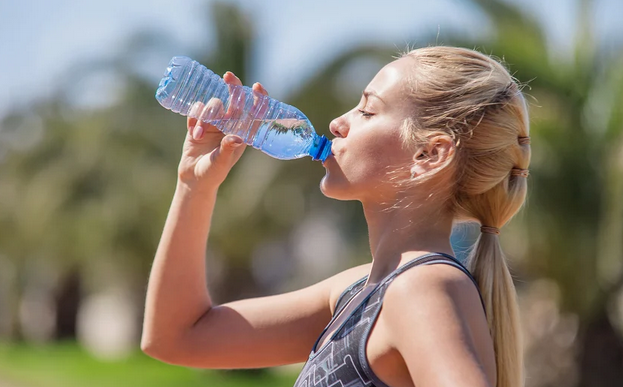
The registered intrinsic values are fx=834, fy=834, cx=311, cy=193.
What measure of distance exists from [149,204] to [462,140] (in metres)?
11.9

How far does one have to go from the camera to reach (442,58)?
2.24 m

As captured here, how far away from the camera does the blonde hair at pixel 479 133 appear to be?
7.04ft

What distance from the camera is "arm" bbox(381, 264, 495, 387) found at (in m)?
1.74

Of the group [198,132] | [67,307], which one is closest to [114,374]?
[67,307]

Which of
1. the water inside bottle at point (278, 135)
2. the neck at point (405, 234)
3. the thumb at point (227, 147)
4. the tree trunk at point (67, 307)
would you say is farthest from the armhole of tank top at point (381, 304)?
the tree trunk at point (67, 307)

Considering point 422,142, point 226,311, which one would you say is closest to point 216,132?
point 226,311

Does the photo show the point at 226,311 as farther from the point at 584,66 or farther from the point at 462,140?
the point at 584,66

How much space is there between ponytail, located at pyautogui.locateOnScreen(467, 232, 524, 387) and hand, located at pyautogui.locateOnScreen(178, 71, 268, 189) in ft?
2.56

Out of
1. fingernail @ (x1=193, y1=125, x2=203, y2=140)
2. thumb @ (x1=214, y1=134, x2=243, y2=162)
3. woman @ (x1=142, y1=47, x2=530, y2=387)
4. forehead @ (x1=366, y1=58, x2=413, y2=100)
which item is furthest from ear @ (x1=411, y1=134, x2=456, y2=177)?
fingernail @ (x1=193, y1=125, x2=203, y2=140)

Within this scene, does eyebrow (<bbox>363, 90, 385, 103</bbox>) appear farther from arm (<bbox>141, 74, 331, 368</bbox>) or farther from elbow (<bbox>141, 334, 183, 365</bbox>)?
elbow (<bbox>141, 334, 183, 365</bbox>)

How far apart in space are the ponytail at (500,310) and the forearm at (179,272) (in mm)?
863

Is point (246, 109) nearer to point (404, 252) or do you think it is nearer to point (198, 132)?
point (198, 132)

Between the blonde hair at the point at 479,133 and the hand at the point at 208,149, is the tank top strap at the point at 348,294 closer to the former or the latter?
the blonde hair at the point at 479,133

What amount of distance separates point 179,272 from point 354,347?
0.80 metres
